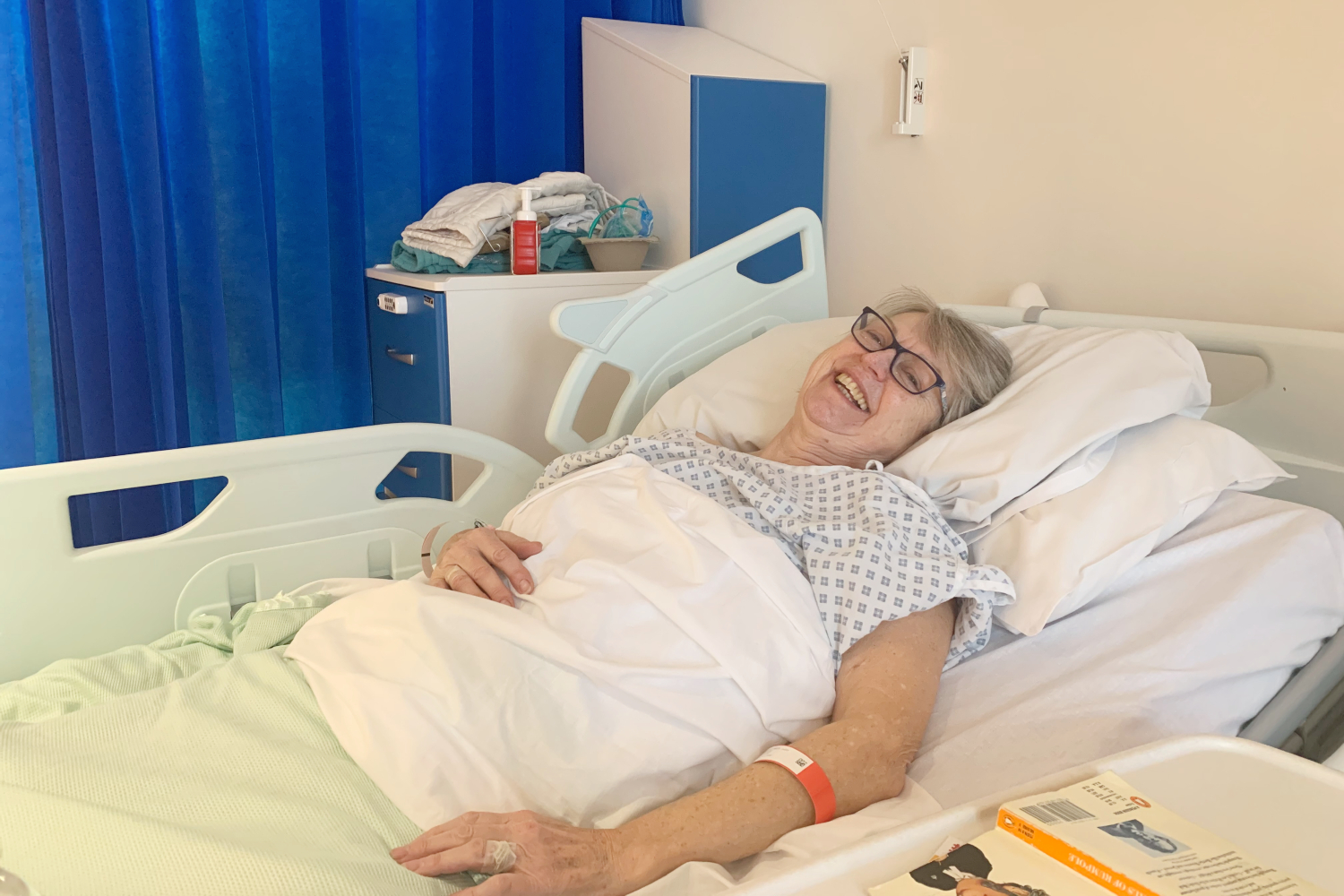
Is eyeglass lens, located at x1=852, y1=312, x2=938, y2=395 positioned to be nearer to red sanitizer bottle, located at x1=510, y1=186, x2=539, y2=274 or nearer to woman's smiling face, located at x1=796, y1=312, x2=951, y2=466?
woman's smiling face, located at x1=796, y1=312, x2=951, y2=466

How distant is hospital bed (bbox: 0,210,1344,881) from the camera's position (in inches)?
51.1

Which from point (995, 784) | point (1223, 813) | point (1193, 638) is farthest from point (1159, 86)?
point (1223, 813)

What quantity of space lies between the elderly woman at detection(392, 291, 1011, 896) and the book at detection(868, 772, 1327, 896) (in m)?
0.33

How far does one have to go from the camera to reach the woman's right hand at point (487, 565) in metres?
1.24

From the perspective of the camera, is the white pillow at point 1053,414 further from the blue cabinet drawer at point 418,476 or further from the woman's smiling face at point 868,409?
the blue cabinet drawer at point 418,476

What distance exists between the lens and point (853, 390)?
4.81 feet

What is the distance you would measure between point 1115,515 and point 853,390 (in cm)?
39

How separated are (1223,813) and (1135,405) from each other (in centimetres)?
73

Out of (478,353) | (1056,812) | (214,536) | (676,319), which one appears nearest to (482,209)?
(478,353)

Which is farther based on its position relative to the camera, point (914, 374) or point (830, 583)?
point (914, 374)

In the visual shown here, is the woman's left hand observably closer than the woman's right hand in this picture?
Yes

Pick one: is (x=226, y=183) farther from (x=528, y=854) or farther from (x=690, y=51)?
(x=528, y=854)

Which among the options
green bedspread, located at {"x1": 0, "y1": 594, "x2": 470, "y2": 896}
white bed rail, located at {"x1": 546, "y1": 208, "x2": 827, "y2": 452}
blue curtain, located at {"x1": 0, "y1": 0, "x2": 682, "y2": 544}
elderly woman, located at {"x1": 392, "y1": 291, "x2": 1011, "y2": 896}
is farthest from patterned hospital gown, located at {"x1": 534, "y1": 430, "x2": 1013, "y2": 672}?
blue curtain, located at {"x1": 0, "y1": 0, "x2": 682, "y2": 544}

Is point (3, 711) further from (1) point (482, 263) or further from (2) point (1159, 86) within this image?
(2) point (1159, 86)
